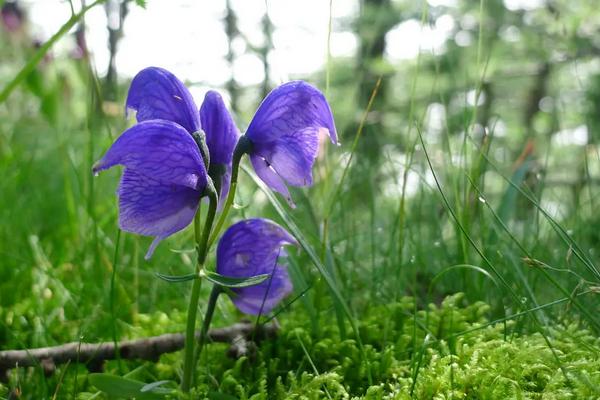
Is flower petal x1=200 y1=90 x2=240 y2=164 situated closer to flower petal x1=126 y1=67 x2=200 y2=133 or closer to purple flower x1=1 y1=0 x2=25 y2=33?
flower petal x1=126 y1=67 x2=200 y2=133

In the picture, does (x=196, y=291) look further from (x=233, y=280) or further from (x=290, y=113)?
(x=290, y=113)

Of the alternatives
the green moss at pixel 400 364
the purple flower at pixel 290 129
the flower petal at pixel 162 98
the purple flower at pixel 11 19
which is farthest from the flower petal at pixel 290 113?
the purple flower at pixel 11 19

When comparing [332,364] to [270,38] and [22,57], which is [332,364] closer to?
[270,38]

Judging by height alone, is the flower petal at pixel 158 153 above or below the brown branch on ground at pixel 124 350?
above

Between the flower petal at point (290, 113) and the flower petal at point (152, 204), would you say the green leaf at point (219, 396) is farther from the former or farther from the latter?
the flower petal at point (290, 113)

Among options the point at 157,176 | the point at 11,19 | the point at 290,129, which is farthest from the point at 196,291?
the point at 11,19

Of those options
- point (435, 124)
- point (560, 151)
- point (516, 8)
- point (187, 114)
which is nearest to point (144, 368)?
point (187, 114)

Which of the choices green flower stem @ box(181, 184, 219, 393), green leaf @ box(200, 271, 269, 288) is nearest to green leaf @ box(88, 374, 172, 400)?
green flower stem @ box(181, 184, 219, 393)
